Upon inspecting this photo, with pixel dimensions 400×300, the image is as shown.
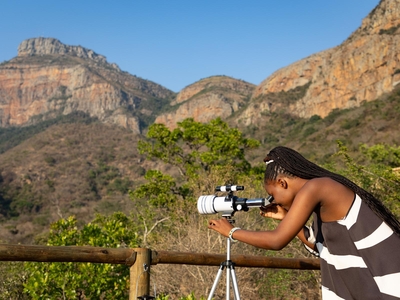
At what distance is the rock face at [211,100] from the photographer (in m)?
80.4

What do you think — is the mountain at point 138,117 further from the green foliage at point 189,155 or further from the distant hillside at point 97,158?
the green foliage at point 189,155

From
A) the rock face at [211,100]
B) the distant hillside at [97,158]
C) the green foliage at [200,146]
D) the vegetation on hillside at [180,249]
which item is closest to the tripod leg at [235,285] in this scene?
the vegetation on hillside at [180,249]

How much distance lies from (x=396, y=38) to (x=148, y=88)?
74483mm

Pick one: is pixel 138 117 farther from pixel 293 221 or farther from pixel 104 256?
pixel 293 221

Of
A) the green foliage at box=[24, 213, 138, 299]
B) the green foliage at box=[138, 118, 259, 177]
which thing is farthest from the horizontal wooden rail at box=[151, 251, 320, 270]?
the green foliage at box=[138, 118, 259, 177]

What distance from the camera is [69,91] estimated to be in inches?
4043

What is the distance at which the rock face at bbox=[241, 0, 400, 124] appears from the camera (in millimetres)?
47125

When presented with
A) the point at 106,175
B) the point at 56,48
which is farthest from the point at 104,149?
the point at 56,48

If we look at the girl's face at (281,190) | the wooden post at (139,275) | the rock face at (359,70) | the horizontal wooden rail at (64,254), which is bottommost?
the wooden post at (139,275)

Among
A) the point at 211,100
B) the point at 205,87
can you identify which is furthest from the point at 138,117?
the point at 211,100

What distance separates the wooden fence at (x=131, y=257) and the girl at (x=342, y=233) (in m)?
0.81

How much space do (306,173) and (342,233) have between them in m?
0.25

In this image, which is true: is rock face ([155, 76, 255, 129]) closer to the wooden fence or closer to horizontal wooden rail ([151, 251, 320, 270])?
horizontal wooden rail ([151, 251, 320, 270])

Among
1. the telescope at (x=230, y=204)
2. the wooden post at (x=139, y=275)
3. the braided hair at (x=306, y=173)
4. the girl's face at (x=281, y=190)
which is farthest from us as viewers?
the wooden post at (x=139, y=275)
